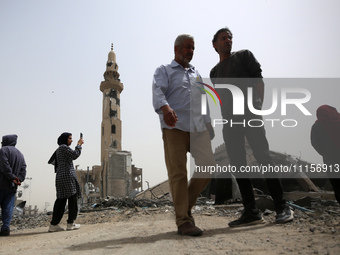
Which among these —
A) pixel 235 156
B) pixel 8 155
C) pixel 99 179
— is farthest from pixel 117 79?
pixel 235 156

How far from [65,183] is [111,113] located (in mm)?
25553

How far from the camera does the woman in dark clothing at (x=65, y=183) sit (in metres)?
4.25

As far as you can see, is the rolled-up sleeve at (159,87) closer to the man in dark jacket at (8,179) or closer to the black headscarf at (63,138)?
the black headscarf at (63,138)

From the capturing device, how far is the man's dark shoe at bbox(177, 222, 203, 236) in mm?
2281

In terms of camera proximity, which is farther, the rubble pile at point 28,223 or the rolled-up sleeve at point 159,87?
the rubble pile at point 28,223

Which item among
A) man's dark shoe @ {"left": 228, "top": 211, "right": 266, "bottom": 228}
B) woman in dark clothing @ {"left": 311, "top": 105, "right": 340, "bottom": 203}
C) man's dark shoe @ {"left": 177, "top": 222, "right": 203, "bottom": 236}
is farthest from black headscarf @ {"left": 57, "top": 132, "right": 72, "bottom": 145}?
woman in dark clothing @ {"left": 311, "top": 105, "right": 340, "bottom": 203}

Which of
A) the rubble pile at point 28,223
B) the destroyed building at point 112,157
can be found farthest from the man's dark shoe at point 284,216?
the destroyed building at point 112,157

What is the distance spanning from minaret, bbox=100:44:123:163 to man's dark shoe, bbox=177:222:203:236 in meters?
25.7

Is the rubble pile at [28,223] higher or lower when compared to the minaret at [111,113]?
lower

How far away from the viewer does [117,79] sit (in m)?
31.1

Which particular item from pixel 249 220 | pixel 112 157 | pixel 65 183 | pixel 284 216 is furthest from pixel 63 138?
pixel 112 157

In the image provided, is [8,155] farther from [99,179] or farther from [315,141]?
[99,179]

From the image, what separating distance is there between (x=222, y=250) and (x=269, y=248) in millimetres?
289

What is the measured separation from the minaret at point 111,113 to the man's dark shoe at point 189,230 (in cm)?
2572
